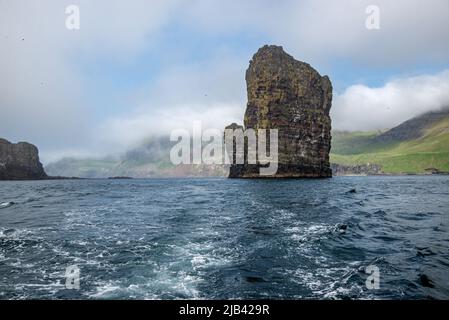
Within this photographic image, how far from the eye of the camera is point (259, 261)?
19062 millimetres

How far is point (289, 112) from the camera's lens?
16762cm

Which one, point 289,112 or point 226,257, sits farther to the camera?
point 289,112

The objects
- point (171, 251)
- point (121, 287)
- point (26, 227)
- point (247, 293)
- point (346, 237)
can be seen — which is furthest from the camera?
point (26, 227)

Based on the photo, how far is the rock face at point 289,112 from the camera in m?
162

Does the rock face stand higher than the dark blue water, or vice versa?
the rock face

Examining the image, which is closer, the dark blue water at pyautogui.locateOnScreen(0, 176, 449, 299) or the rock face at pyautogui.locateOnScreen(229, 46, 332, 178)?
the dark blue water at pyautogui.locateOnScreen(0, 176, 449, 299)

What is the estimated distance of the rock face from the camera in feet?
530

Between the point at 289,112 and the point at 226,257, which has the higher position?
the point at 289,112

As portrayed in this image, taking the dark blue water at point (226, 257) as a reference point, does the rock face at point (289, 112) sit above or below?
above
